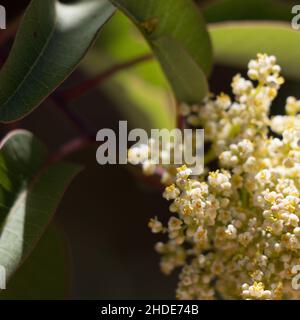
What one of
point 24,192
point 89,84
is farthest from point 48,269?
point 89,84

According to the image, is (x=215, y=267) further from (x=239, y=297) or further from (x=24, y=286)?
(x=24, y=286)

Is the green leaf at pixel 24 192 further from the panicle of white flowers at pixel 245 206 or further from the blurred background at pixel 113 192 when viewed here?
the blurred background at pixel 113 192

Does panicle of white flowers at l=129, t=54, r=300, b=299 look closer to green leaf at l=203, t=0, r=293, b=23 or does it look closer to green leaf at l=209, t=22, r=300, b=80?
green leaf at l=209, t=22, r=300, b=80

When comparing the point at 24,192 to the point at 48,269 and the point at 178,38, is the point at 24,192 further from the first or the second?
the point at 178,38

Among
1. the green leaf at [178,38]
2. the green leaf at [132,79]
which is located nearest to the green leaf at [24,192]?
the green leaf at [178,38]

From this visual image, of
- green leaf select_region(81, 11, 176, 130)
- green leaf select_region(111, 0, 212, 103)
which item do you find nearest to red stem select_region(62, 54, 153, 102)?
green leaf select_region(81, 11, 176, 130)

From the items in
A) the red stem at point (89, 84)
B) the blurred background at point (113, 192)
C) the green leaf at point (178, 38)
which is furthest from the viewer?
the blurred background at point (113, 192)

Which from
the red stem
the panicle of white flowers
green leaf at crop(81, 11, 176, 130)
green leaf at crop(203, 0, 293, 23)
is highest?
green leaf at crop(203, 0, 293, 23)
